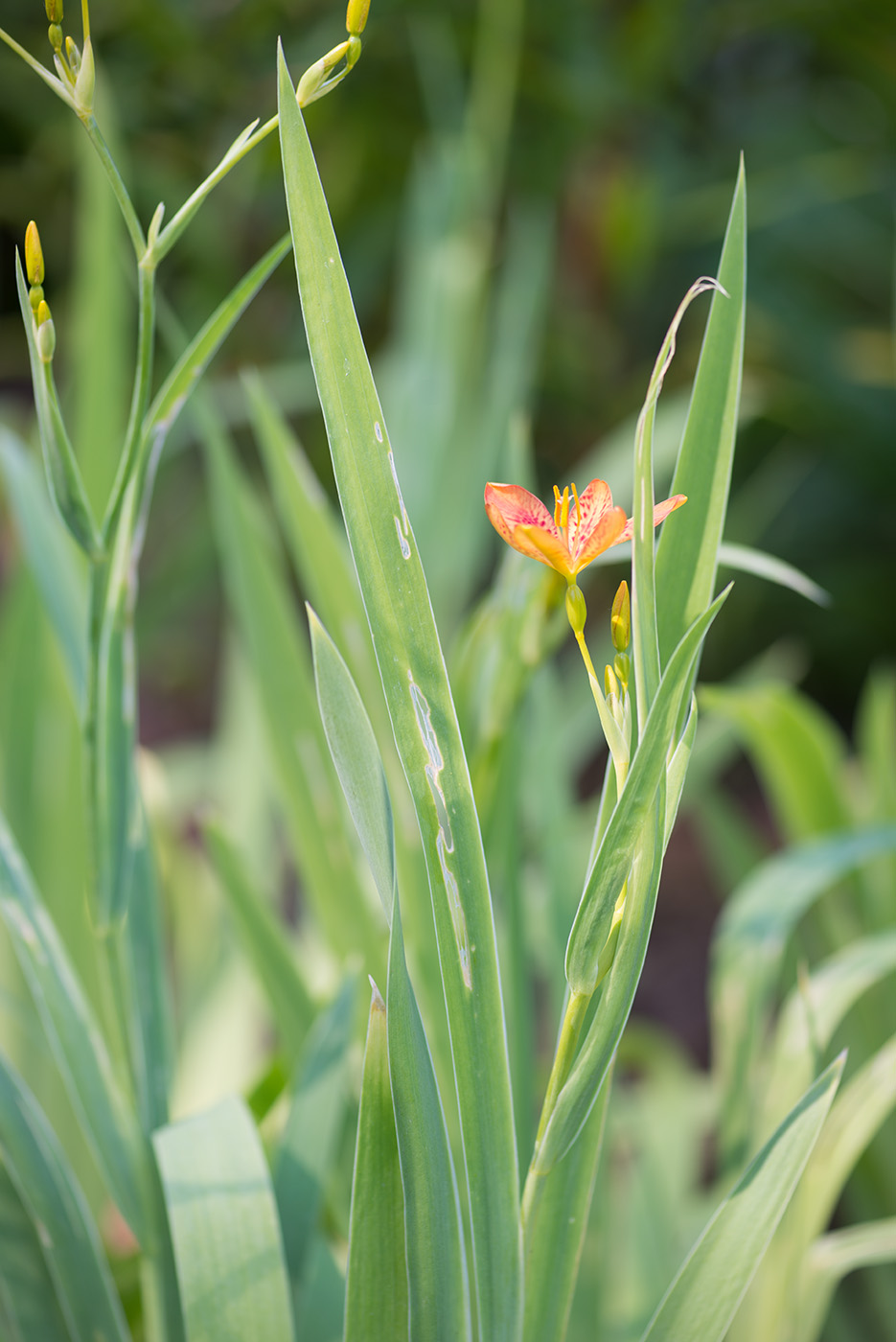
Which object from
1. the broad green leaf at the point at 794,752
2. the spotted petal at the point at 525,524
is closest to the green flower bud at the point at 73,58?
the spotted petal at the point at 525,524

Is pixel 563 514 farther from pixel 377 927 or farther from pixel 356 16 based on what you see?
pixel 377 927

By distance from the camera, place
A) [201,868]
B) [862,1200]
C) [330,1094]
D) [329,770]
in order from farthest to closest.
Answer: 1. [201,868]
2. [862,1200]
3. [329,770]
4. [330,1094]

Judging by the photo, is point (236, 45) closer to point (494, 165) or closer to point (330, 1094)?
point (494, 165)

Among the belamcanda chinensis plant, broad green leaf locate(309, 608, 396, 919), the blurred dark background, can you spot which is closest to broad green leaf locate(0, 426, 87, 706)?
the belamcanda chinensis plant

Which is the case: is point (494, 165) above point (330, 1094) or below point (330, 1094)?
above

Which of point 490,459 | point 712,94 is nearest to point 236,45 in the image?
point 712,94

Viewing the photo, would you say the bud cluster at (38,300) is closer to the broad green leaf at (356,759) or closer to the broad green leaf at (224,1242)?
the broad green leaf at (356,759)
